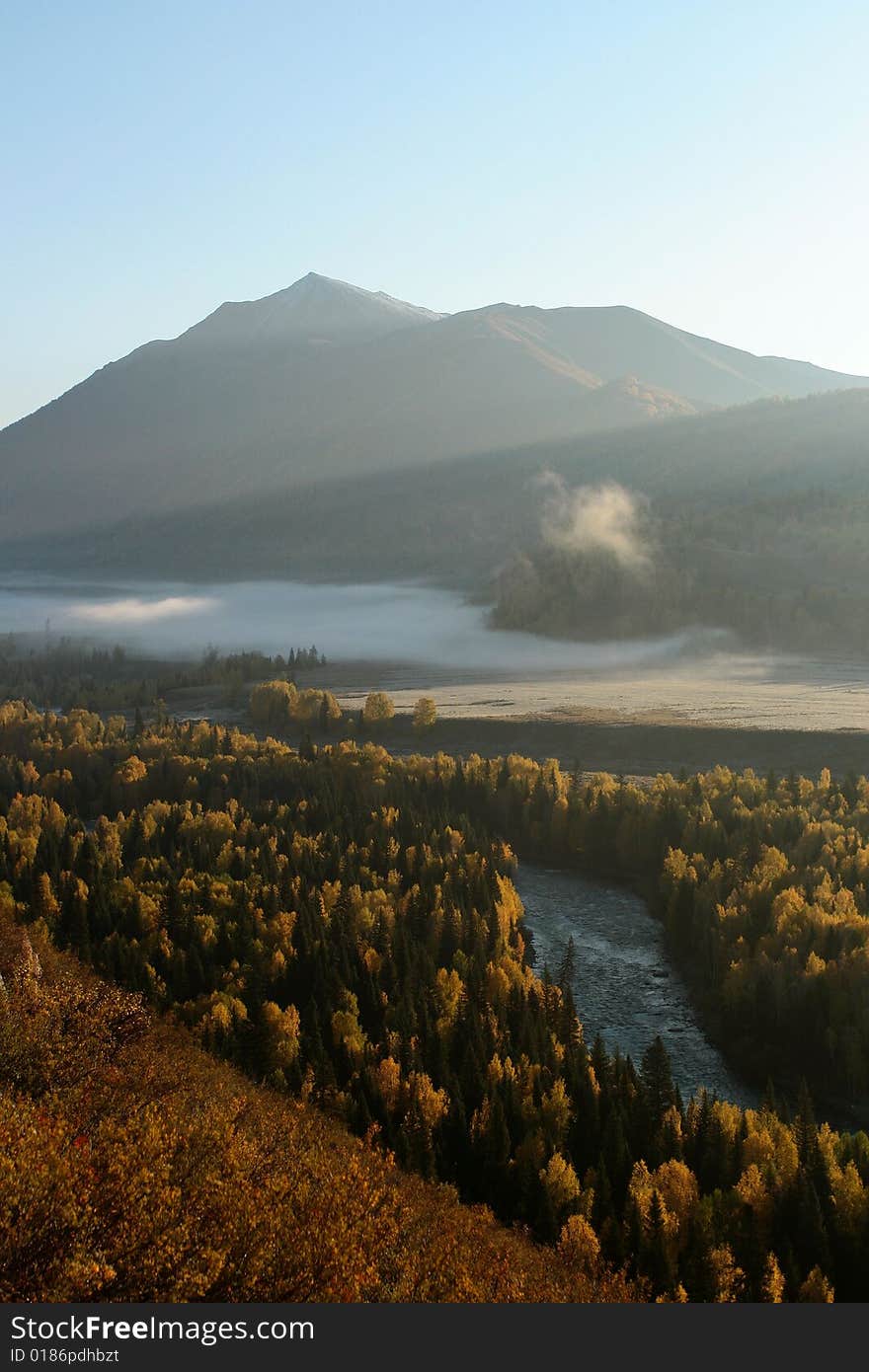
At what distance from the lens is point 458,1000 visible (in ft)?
273

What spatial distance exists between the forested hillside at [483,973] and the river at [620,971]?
4.06 meters

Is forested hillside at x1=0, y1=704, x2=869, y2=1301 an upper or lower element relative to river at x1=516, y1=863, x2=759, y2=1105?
upper

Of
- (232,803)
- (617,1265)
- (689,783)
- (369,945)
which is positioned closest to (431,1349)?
(617,1265)

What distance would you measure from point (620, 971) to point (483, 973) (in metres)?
24.0

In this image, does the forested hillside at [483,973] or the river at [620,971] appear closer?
the forested hillside at [483,973]

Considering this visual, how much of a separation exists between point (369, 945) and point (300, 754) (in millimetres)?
90592

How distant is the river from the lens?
86000 mm

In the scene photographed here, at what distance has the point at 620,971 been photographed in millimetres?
106312

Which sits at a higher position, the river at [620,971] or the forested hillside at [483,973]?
the forested hillside at [483,973]

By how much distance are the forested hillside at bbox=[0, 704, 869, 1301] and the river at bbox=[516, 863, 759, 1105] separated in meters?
4.06

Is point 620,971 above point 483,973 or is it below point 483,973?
below

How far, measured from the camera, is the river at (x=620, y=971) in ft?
282

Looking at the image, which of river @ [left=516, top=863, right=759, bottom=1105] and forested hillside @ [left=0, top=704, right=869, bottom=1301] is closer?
forested hillside @ [left=0, top=704, right=869, bottom=1301]

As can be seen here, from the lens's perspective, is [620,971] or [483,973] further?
[620,971]
